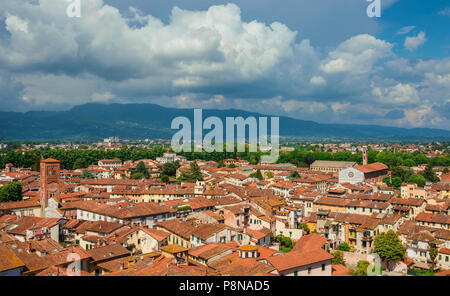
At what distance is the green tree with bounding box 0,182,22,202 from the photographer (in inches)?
949

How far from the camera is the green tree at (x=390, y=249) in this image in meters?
14.9

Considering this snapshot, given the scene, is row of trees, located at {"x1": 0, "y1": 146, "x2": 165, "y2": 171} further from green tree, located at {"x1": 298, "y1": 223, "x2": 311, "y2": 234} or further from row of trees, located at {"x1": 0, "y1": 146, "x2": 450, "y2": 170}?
green tree, located at {"x1": 298, "y1": 223, "x2": 311, "y2": 234}

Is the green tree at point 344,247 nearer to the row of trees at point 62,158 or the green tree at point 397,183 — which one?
the green tree at point 397,183

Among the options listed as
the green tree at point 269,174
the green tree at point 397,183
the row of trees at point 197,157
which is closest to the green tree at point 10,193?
the row of trees at point 197,157

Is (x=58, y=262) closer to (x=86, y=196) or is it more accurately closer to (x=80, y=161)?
(x=86, y=196)

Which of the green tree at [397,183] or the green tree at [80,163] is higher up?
the green tree at [80,163]

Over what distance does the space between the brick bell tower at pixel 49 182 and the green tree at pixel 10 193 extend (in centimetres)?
261

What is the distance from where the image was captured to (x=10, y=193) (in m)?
24.5

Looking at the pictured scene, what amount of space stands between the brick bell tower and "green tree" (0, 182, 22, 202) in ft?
8.55

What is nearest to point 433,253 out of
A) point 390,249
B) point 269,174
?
point 390,249
